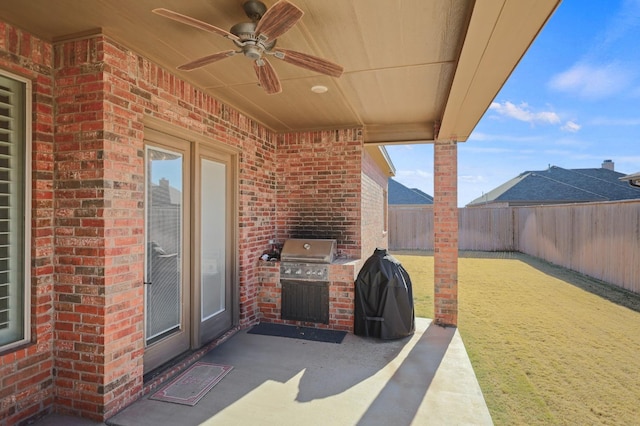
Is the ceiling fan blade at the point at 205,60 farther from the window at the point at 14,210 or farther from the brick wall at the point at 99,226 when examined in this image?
the window at the point at 14,210

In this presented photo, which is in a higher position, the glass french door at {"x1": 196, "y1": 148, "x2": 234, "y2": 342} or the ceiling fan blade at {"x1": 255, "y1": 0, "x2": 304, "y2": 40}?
the ceiling fan blade at {"x1": 255, "y1": 0, "x2": 304, "y2": 40}

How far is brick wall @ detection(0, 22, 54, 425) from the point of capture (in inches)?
87.9

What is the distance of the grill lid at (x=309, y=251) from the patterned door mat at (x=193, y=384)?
1.64m

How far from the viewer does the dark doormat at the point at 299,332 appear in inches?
163

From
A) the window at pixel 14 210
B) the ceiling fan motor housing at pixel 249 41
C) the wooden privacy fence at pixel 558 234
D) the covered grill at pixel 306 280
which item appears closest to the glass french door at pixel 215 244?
the covered grill at pixel 306 280

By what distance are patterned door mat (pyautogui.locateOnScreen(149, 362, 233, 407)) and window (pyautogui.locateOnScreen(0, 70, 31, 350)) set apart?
1139 millimetres

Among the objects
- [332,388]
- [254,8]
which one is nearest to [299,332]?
[332,388]

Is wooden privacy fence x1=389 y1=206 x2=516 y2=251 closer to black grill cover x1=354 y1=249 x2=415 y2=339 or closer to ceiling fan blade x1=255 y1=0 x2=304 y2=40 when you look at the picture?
black grill cover x1=354 y1=249 x2=415 y2=339

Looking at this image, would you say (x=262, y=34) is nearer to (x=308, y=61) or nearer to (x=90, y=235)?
(x=308, y=61)

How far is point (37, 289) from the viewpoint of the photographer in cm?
→ 241

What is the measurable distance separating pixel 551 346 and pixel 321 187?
371 cm

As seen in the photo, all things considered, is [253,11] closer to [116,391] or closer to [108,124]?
[108,124]

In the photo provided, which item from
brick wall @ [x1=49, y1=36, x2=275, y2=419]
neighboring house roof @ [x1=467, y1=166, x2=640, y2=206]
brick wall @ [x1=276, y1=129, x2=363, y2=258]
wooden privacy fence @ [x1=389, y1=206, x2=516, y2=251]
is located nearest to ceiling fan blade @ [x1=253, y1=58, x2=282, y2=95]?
brick wall @ [x1=49, y1=36, x2=275, y2=419]

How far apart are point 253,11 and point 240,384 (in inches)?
118
